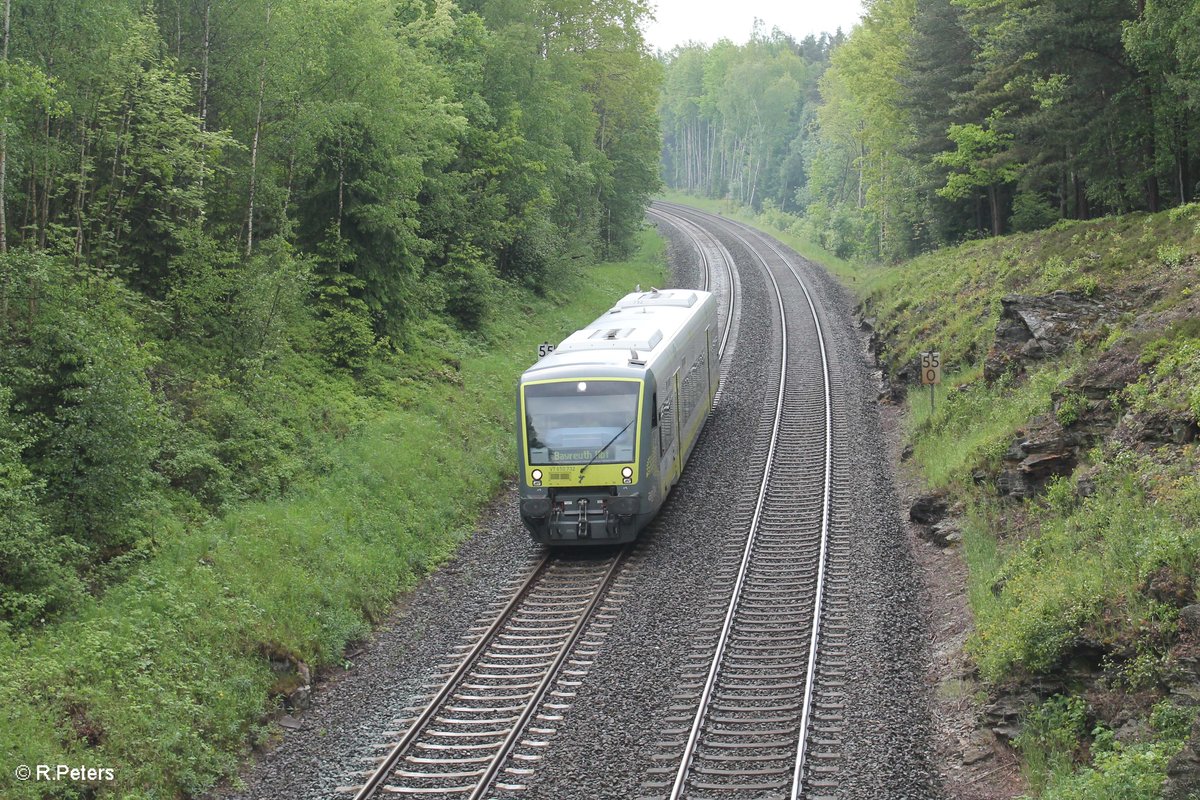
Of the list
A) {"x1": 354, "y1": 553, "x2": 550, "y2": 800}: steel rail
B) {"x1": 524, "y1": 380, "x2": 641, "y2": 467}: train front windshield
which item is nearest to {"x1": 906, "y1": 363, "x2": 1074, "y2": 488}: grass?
{"x1": 524, "y1": 380, "x2": 641, "y2": 467}: train front windshield

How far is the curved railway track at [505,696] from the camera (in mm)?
10641

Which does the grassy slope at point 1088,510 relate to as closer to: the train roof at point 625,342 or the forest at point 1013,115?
the forest at point 1013,115

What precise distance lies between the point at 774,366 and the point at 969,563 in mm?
15638

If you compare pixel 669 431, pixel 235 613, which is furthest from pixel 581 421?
pixel 235 613

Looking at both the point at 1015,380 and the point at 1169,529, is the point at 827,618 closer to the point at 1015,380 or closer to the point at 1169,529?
the point at 1169,529

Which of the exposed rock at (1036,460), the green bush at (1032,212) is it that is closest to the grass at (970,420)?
the exposed rock at (1036,460)

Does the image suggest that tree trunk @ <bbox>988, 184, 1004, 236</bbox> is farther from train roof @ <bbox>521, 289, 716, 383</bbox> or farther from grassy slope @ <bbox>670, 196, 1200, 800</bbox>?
train roof @ <bbox>521, 289, 716, 383</bbox>

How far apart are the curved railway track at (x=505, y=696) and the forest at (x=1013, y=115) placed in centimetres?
1730

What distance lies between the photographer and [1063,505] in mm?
14406

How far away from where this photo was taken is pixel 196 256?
18.8 metres

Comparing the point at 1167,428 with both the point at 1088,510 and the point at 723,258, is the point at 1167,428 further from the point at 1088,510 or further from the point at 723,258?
the point at 723,258

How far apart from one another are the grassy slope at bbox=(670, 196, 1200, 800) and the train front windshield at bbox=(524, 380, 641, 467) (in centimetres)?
568

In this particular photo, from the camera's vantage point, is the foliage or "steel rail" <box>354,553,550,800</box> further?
"steel rail" <box>354,553,550,800</box>

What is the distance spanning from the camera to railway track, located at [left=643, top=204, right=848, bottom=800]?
34.1ft
